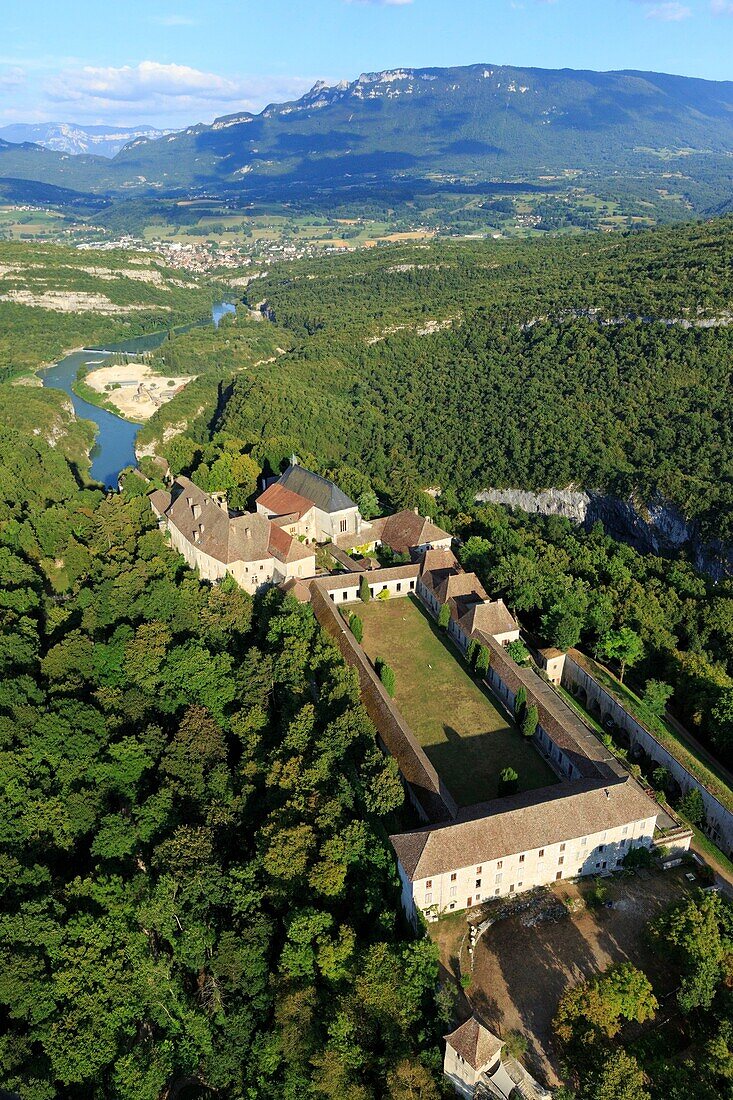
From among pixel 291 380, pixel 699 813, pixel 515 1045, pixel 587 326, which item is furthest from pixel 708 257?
pixel 515 1045

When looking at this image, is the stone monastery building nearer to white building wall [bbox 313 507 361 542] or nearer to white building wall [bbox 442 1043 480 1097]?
white building wall [bbox 313 507 361 542]

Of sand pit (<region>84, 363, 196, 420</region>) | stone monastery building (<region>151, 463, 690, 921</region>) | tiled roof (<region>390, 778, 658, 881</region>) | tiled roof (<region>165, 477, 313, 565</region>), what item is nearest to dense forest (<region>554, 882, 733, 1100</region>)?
tiled roof (<region>390, 778, 658, 881</region>)

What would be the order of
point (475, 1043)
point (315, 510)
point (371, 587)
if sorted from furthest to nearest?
point (315, 510) → point (371, 587) → point (475, 1043)

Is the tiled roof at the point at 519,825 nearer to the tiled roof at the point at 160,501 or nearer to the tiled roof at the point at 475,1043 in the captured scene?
the tiled roof at the point at 475,1043

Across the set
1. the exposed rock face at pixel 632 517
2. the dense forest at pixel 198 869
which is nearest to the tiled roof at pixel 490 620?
the dense forest at pixel 198 869

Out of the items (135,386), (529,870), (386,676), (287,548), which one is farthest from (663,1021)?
(135,386)

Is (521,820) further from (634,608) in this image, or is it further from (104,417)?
(104,417)
